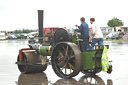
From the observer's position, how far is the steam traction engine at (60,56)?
8216 millimetres

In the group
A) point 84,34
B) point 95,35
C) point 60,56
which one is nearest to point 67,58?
point 60,56

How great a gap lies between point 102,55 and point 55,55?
4.93 feet

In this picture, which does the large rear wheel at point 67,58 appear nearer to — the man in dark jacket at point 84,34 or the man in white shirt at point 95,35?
the man in dark jacket at point 84,34

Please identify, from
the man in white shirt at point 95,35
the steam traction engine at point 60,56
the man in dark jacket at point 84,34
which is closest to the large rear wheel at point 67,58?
the steam traction engine at point 60,56

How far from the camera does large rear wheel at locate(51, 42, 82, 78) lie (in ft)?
26.6

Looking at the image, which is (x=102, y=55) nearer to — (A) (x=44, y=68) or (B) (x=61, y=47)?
(B) (x=61, y=47)

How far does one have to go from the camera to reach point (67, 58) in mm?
8469

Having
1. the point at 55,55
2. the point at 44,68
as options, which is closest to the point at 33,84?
the point at 55,55

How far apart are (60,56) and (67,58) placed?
0.39m

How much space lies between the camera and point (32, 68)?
9.61 metres

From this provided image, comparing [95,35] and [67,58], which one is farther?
[95,35]

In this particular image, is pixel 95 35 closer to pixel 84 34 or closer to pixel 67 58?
pixel 84 34

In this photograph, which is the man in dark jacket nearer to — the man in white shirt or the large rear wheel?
the man in white shirt

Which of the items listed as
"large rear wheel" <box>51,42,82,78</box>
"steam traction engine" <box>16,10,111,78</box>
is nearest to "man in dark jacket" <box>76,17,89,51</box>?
"steam traction engine" <box>16,10,111,78</box>
